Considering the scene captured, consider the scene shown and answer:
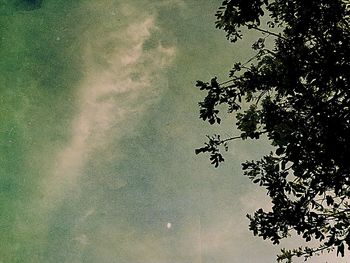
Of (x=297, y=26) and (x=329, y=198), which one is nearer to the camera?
(x=329, y=198)

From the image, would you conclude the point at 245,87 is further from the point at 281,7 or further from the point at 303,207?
the point at 303,207

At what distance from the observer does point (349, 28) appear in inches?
393

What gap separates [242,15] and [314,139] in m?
3.91

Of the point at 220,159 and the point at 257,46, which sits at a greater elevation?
the point at 257,46

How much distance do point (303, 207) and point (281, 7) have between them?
6.41m

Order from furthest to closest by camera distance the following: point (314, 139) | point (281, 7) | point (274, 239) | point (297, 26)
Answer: point (281, 7) < point (297, 26) < point (274, 239) < point (314, 139)

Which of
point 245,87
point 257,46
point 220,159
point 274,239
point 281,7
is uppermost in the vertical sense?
point 281,7

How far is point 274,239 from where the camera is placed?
982 centimetres

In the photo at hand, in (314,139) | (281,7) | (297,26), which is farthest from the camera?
(281,7)

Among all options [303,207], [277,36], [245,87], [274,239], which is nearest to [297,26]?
[277,36]

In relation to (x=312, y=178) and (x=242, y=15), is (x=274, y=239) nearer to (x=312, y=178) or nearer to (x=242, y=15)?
(x=312, y=178)

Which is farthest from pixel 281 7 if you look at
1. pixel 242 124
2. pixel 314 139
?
pixel 314 139

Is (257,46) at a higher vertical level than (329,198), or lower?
higher

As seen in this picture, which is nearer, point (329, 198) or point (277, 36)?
point (329, 198)
